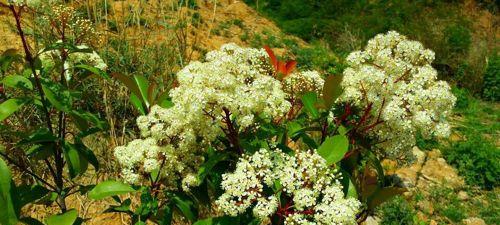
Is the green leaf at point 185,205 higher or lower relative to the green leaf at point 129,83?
lower

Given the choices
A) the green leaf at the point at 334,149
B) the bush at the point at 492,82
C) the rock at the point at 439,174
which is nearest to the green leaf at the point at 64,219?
the green leaf at the point at 334,149

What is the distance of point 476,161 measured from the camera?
180 inches

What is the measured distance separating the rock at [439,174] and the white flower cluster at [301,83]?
2.76 m

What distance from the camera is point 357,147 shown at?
1.71 metres

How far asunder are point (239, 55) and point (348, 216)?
0.64 m

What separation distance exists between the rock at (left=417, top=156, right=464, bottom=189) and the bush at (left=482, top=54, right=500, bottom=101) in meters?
2.73

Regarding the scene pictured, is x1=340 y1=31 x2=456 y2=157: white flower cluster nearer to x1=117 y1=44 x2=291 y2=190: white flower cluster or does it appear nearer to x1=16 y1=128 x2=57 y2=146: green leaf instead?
x1=117 y1=44 x2=291 y2=190: white flower cluster

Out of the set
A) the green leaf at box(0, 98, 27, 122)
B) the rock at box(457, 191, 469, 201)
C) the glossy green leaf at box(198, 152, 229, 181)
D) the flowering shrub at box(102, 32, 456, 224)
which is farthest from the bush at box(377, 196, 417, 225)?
the green leaf at box(0, 98, 27, 122)

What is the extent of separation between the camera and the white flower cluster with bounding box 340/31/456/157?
1.54 meters

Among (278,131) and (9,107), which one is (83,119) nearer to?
(9,107)

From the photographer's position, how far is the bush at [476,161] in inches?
175

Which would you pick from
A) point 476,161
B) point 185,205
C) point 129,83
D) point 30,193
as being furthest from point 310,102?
point 476,161

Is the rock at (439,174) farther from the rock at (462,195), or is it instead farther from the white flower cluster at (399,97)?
the white flower cluster at (399,97)

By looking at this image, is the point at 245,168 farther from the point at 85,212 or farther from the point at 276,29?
the point at 276,29
